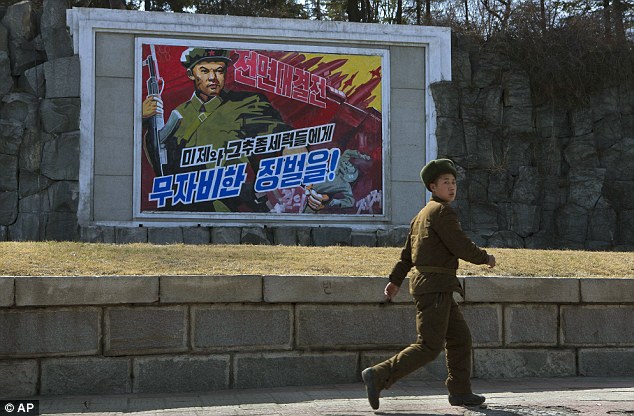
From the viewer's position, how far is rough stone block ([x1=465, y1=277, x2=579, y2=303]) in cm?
793

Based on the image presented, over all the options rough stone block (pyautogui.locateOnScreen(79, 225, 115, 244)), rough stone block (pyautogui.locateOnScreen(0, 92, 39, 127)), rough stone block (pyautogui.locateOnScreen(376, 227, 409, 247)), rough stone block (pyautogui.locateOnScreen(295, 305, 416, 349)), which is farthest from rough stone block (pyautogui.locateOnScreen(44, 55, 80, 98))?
rough stone block (pyautogui.locateOnScreen(295, 305, 416, 349))

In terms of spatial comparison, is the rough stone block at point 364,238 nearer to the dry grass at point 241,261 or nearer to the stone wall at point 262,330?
the dry grass at point 241,261

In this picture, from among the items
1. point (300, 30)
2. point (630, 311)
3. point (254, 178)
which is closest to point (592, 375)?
point (630, 311)

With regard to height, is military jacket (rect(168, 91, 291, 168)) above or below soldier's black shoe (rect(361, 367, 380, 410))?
above

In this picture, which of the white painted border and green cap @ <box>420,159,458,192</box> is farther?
the white painted border

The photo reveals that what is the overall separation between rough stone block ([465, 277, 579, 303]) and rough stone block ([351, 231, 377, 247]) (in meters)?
8.48

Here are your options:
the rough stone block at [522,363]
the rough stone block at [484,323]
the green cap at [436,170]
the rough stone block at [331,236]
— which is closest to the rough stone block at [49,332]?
the green cap at [436,170]

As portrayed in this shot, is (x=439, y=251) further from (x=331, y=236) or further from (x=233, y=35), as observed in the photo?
(x=233, y=35)

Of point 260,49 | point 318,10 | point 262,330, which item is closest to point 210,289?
point 262,330

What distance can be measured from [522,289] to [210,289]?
302cm

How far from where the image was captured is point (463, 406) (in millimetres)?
6191

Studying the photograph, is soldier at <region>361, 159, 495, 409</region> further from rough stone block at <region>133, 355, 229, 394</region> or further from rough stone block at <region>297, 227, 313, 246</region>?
rough stone block at <region>297, 227, 313, 246</region>

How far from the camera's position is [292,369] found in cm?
758

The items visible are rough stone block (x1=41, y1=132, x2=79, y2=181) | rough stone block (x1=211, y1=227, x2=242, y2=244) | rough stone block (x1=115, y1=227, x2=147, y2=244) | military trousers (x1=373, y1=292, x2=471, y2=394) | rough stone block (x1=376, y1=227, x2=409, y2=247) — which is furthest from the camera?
rough stone block (x1=376, y1=227, x2=409, y2=247)
